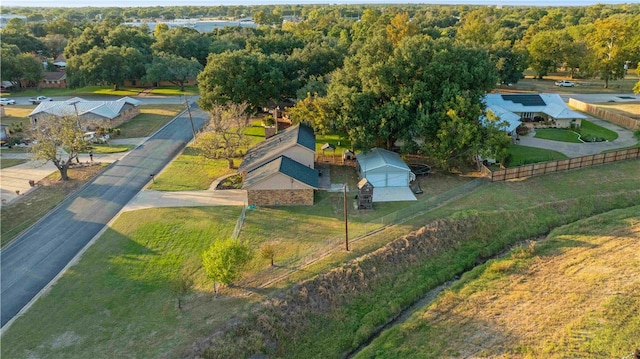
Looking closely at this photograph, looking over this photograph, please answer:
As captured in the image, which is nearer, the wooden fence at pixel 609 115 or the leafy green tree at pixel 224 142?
the leafy green tree at pixel 224 142

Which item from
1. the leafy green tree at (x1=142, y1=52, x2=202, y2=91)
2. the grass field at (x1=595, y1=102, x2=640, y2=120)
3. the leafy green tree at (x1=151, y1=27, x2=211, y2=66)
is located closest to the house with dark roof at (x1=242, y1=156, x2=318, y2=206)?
the grass field at (x1=595, y1=102, x2=640, y2=120)

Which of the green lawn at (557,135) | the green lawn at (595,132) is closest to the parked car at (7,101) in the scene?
the green lawn at (557,135)

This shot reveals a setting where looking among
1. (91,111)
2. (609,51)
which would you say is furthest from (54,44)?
(609,51)

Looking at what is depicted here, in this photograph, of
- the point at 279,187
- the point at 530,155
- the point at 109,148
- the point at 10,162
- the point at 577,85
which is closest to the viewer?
the point at 279,187

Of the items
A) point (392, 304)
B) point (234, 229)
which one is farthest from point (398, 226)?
point (234, 229)

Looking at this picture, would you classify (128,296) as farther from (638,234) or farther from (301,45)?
(301,45)

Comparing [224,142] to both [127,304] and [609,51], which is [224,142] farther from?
[609,51]

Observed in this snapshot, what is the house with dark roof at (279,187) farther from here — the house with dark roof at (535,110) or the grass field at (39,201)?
the house with dark roof at (535,110)
